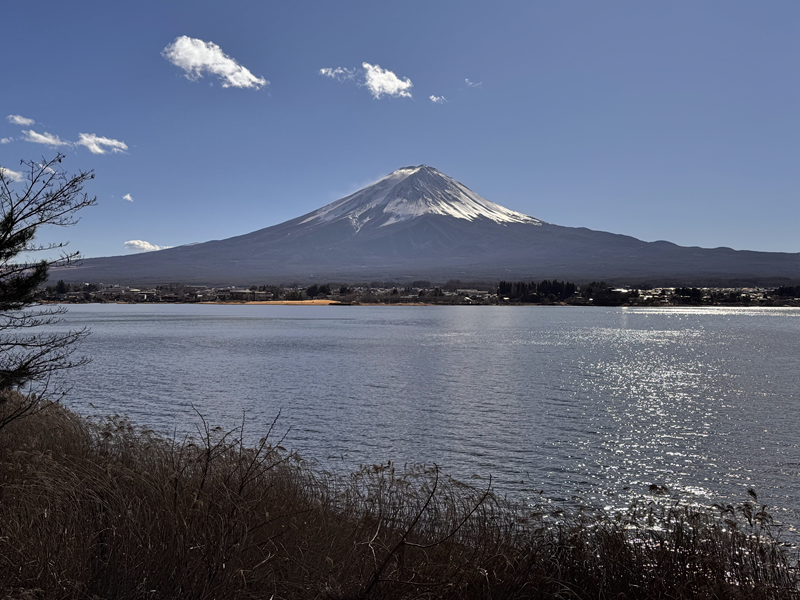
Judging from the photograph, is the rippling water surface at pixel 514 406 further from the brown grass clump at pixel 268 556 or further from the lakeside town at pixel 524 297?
the lakeside town at pixel 524 297

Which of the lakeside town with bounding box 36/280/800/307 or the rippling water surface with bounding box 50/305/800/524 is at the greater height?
the lakeside town with bounding box 36/280/800/307

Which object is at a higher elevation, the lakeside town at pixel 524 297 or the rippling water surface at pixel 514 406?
the lakeside town at pixel 524 297

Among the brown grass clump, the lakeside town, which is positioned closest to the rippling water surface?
the brown grass clump

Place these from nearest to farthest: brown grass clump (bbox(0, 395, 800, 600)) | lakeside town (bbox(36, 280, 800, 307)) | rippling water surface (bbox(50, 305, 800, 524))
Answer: brown grass clump (bbox(0, 395, 800, 600))
rippling water surface (bbox(50, 305, 800, 524))
lakeside town (bbox(36, 280, 800, 307))

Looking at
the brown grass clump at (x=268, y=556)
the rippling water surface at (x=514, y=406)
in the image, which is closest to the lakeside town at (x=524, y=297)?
the rippling water surface at (x=514, y=406)

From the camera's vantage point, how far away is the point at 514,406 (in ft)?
82.7

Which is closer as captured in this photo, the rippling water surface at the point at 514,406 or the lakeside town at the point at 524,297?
the rippling water surface at the point at 514,406

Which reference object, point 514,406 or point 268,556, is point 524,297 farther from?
point 268,556

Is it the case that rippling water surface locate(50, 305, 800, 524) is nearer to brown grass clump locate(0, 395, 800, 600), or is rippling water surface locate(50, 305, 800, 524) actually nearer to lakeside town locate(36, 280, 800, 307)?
brown grass clump locate(0, 395, 800, 600)

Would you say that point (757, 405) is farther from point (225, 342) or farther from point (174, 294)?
point (174, 294)

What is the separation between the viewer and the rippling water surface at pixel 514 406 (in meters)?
15.6

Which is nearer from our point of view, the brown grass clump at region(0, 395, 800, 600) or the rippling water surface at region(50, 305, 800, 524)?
the brown grass clump at region(0, 395, 800, 600)

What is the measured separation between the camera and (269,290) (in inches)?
7628

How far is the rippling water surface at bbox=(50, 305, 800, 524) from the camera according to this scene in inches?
615
